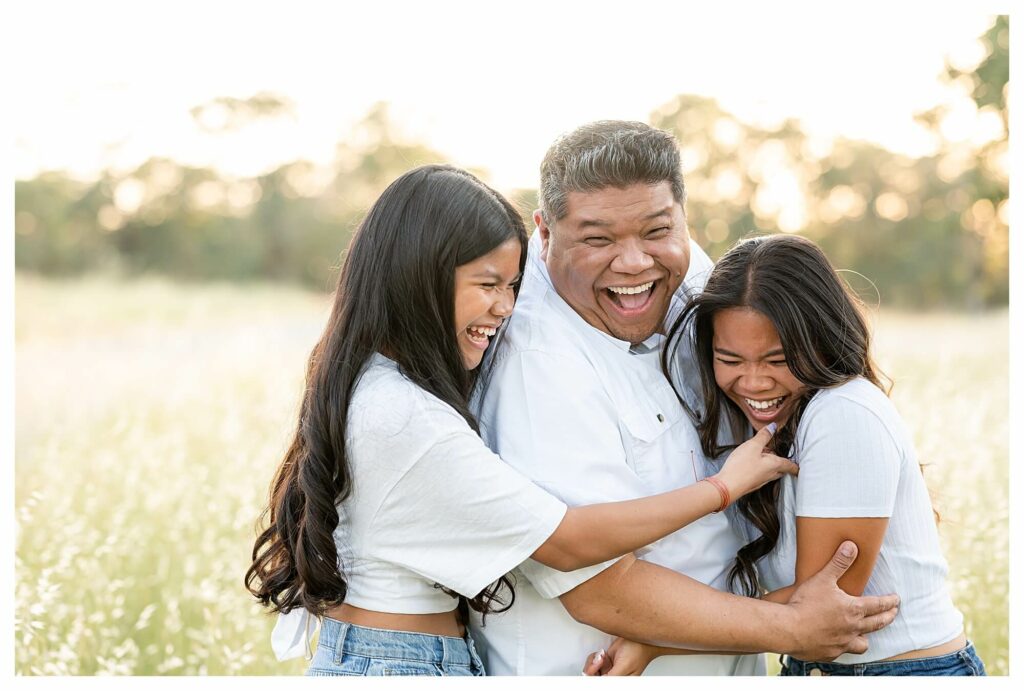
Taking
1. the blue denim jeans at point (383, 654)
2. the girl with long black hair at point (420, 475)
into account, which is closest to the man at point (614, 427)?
the girl with long black hair at point (420, 475)

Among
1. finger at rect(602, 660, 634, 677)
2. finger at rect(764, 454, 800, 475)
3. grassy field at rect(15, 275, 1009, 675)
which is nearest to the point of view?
finger at rect(602, 660, 634, 677)

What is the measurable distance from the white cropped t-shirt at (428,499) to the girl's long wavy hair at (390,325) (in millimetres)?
69

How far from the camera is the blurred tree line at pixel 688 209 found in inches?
636

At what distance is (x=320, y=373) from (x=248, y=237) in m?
15.7

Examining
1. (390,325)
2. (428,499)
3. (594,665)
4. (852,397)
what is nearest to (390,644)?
(428,499)

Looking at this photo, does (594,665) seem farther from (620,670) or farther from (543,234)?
(543,234)

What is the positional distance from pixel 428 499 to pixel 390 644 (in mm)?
441

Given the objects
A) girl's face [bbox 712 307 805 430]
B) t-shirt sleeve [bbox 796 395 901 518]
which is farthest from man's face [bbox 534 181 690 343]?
t-shirt sleeve [bbox 796 395 901 518]

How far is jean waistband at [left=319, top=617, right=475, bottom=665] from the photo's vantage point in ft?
8.83

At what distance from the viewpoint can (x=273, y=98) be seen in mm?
15531

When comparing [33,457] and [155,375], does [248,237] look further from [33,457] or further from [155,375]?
[33,457]

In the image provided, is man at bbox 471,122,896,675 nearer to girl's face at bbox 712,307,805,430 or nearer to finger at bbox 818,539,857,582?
finger at bbox 818,539,857,582

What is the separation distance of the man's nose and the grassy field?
943 millimetres

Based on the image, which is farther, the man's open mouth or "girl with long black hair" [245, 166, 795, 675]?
the man's open mouth
